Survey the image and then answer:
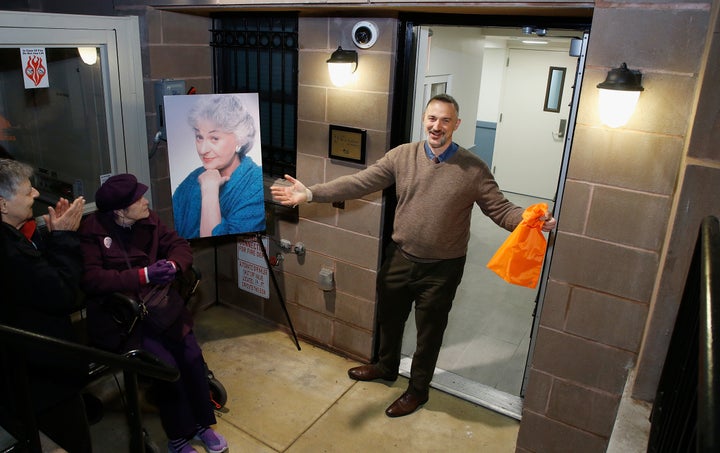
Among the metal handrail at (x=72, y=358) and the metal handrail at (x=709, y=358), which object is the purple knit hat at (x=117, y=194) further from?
the metal handrail at (x=709, y=358)

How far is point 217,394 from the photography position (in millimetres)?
2896

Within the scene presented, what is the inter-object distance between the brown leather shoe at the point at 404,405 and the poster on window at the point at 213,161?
136 centimetres

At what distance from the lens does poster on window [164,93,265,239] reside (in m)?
2.91

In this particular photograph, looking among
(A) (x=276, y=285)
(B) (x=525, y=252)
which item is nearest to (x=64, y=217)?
(A) (x=276, y=285)

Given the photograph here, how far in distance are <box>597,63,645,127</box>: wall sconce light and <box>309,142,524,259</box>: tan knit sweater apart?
61 centimetres

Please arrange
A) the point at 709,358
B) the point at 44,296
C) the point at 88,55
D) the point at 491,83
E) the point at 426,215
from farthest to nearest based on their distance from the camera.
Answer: the point at 491,83
the point at 88,55
the point at 426,215
the point at 44,296
the point at 709,358

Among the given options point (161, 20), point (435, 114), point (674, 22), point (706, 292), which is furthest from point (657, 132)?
point (161, 20)

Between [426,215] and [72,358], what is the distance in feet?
5.46

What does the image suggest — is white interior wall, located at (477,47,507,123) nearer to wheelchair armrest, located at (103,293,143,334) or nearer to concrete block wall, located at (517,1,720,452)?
concrete block wall, located at (517,1,720,452)

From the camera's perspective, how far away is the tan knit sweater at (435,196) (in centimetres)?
256

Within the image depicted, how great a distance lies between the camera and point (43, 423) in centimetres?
232

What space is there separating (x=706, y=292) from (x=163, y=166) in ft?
10.3

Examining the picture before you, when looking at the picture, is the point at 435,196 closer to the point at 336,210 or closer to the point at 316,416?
the point at 336,210

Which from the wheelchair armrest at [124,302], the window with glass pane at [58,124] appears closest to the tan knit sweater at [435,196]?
the wheelchair armrest at [124,302]
